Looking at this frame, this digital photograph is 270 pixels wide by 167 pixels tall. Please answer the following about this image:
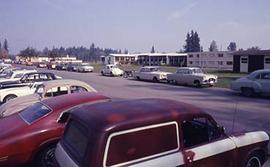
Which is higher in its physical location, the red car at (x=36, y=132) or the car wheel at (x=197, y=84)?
the red car at (x=36, y=132)

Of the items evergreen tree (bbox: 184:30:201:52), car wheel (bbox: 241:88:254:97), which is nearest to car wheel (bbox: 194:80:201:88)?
car wheel (bbox: 241:88:254:97)

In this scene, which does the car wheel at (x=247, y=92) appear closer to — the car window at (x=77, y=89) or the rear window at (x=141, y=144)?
the car window at (x=77, y=89)

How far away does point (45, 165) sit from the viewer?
22.9 feet

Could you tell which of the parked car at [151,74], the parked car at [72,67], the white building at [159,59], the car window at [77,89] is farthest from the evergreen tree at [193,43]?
the car window at [77,89]

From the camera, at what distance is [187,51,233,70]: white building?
79312 mm

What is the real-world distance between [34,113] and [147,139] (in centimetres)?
352

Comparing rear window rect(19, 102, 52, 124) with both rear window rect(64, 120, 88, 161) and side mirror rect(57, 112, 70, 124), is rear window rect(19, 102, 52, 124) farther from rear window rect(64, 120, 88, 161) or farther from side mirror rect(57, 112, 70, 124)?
rear window rect(64, 120, 88, 161)

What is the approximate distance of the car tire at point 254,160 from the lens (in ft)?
19.7

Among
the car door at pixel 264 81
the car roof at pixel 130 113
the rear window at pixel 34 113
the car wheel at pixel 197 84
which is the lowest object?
Result: the car wheel at pixel 197 84

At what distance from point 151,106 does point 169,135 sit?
58cm

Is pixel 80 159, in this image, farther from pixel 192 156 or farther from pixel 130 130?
pixel 192 156

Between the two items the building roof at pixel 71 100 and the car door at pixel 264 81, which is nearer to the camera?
the building roof at pixel 71 100

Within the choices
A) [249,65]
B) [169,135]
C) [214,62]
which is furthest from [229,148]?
[214,62]

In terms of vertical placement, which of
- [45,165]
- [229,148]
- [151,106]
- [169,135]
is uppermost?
[151,106]
